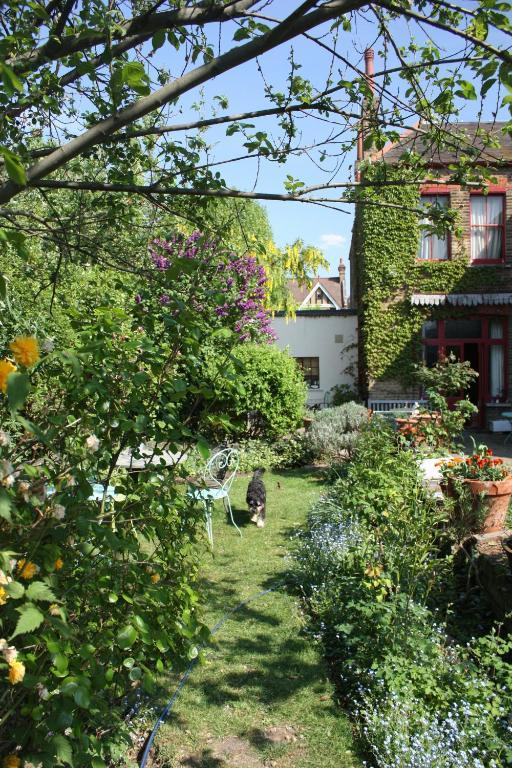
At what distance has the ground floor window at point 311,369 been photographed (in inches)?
811

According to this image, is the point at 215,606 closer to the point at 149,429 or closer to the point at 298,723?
the point at 298,723

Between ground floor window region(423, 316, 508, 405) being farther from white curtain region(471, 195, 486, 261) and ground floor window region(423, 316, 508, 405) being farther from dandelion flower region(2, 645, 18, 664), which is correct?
dandelion flower region(2, 645, 18, 664)

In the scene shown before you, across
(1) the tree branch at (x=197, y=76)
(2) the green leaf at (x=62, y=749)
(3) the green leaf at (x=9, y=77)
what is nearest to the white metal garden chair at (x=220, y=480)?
(1) the tree branch at (x=197, y=76)

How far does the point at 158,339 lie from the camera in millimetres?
2389

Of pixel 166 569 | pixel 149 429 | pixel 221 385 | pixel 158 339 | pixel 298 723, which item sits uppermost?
pixel 158 339

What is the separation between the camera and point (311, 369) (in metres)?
20.7

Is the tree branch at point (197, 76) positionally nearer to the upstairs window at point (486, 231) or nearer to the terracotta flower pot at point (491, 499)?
the terracotta flower pot at point (491, 499)

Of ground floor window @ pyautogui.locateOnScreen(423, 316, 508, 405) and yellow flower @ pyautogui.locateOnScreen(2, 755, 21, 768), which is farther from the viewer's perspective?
ground floor window @ pyautogui.locateOnScreen(423, 316, 508, 405)

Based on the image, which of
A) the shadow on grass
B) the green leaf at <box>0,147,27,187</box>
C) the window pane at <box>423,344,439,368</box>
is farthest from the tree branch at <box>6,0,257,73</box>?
the window pane at <box>423,344,439,368</box>

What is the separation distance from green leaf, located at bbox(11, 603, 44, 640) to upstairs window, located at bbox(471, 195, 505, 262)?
1743 cm

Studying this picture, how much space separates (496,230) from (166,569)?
17054mm

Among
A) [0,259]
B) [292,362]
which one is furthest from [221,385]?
[292,362]

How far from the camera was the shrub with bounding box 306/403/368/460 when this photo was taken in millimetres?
11281

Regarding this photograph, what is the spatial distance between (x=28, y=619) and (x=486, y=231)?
17.8m
